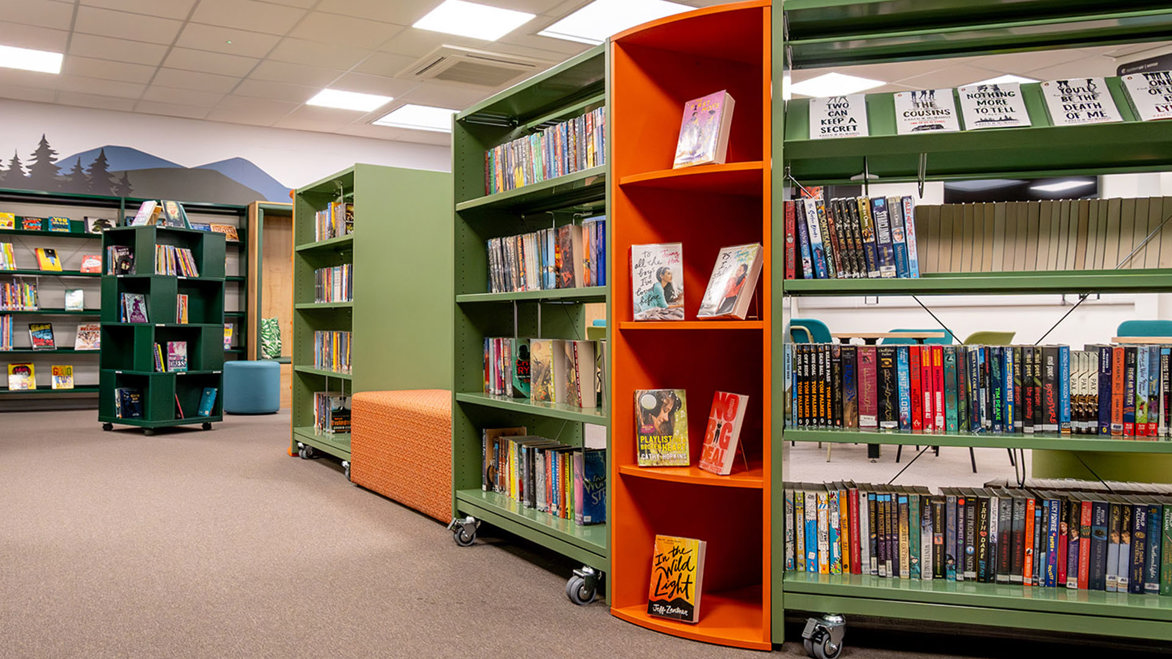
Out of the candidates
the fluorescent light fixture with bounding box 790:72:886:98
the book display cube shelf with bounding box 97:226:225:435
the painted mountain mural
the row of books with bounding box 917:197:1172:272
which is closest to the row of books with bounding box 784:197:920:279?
the row of books with bounding box 917:197:1172:272

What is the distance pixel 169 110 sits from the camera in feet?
29.2

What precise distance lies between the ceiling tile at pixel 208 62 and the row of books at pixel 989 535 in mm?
6577

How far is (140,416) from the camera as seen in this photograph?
6.84m

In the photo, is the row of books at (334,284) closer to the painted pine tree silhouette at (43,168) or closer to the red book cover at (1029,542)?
the red book cover at (1029,542)

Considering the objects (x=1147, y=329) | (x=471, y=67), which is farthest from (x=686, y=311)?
(x=471, y=67)

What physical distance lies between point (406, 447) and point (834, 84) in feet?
19.2

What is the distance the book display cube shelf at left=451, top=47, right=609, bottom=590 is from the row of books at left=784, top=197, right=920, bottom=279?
903 millimetres

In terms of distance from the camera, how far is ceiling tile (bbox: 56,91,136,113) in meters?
8.30

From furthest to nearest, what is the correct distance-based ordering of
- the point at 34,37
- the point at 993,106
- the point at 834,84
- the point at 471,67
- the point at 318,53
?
the point at 834,84 < the point at 471,67 < the point at 318,53 < the point at 34,37 < the point at 993,106

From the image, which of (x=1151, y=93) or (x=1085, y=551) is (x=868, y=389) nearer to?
(x=1085, y=551)

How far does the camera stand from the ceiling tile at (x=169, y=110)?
28.4 ft

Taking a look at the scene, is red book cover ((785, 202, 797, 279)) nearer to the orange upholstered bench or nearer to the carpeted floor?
the carpeted floor

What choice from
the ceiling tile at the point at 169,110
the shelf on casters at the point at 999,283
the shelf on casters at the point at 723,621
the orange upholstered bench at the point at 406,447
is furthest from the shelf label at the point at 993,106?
the ceiling tile at the point at 169,110

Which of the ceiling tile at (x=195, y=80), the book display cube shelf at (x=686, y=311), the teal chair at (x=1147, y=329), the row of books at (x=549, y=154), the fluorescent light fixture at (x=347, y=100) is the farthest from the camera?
the fluorescent light fixture at (x=347, y=100)
